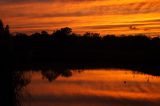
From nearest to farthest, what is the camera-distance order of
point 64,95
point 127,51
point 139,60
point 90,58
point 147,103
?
1. point 147,103
2. point 64,95
3. point 139,60
4. point 90,58
5. point 127,51

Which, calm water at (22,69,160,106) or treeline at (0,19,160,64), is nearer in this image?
calm water at (22,69,160,106)

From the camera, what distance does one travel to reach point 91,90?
60.5 feet

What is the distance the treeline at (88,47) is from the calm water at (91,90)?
35.1 feet

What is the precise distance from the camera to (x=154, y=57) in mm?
34844

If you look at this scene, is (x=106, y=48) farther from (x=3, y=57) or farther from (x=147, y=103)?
(x=3, y=57)

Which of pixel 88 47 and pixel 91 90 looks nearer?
pixel 91 90

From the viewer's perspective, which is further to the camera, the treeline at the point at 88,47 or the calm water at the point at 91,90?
the treeline at the point at 88,47

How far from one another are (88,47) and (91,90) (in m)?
23.2

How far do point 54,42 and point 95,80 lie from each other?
1945 cm

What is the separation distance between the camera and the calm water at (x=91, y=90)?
597 inches

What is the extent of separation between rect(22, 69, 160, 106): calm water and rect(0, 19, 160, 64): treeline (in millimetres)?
10703

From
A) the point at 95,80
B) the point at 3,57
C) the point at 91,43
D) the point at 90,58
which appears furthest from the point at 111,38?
the point at 3,57

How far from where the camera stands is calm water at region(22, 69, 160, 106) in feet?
49.8

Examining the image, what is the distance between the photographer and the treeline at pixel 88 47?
35.7m
